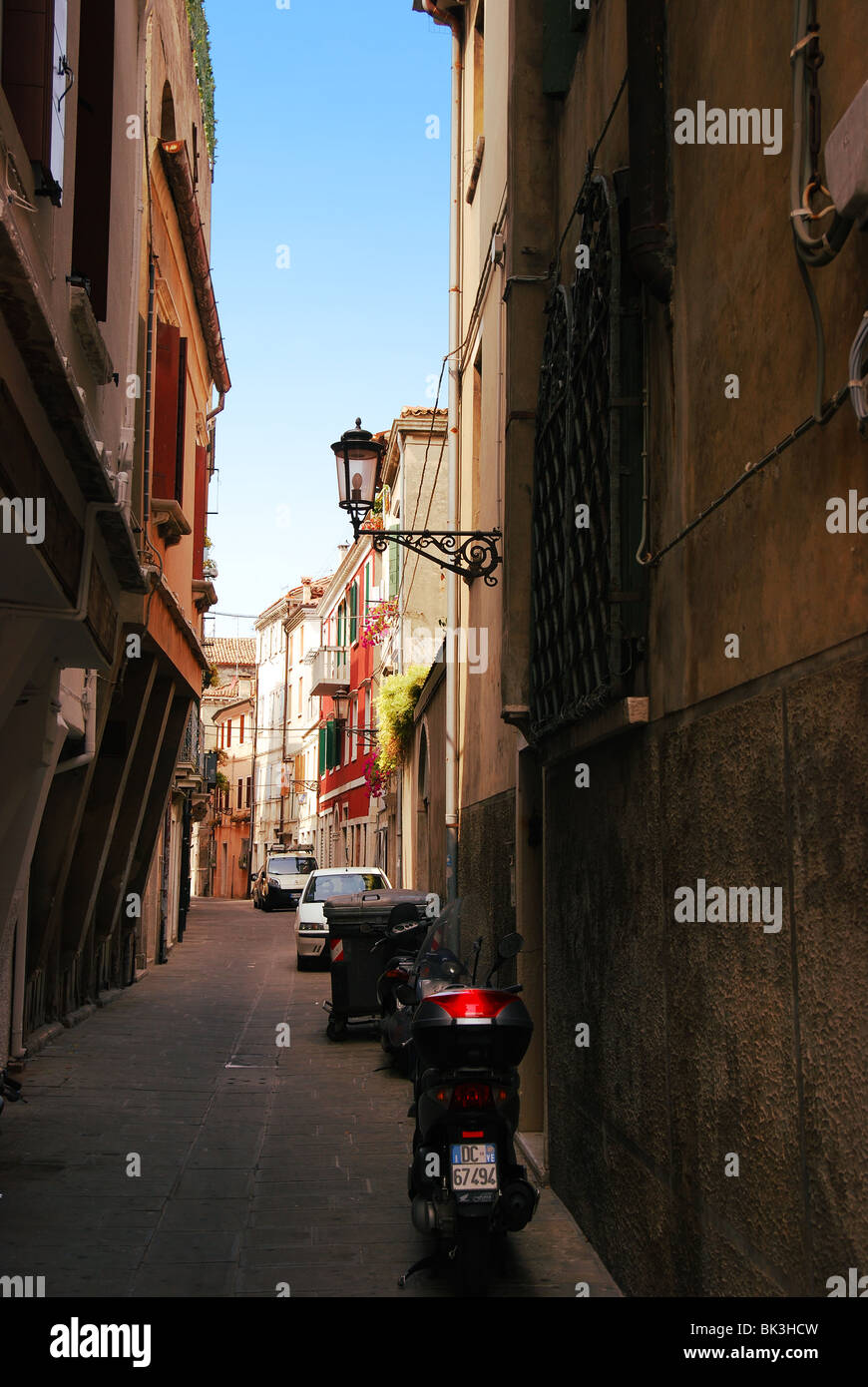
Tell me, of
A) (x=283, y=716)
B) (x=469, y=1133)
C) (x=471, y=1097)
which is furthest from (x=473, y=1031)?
(x=283, y=716)

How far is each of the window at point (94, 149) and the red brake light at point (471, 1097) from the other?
16.7 feet

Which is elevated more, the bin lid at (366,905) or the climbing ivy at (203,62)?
the climbing ivy at (203,62)

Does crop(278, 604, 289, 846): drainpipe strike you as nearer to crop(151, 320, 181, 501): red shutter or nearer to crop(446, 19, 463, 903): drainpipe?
crop(446, 19, 463, 903): drainpipe

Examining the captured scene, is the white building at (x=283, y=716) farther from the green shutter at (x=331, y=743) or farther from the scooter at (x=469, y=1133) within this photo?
the scooter at (x=469, y=1133)

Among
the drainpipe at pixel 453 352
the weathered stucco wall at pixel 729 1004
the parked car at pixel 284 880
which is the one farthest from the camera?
the parked car at pixel 284 880

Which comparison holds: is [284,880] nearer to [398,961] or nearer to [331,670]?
[331,670]

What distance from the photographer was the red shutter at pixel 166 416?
46.3 feet

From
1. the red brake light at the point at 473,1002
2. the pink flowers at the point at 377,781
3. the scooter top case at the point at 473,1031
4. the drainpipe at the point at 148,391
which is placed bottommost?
the scooter top case at the point at 473,1031

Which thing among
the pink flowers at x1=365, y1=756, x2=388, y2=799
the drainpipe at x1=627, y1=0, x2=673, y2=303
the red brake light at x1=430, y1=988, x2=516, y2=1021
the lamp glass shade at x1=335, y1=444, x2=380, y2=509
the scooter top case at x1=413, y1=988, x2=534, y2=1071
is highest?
the lamp glass shade at x1=335, y1=444, x2=380, y2=509

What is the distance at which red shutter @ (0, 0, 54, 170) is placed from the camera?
19.1 ft

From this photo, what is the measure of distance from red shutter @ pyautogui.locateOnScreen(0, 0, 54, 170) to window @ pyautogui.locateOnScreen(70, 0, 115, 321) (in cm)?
212

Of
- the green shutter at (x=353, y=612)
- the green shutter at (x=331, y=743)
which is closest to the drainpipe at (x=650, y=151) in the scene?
the green shutter at (x=353, y=612)

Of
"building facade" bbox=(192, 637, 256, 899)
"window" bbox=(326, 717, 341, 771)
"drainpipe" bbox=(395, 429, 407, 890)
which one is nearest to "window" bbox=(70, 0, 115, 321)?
"drainpipe" bbox=(395, 429, 407, 890)
